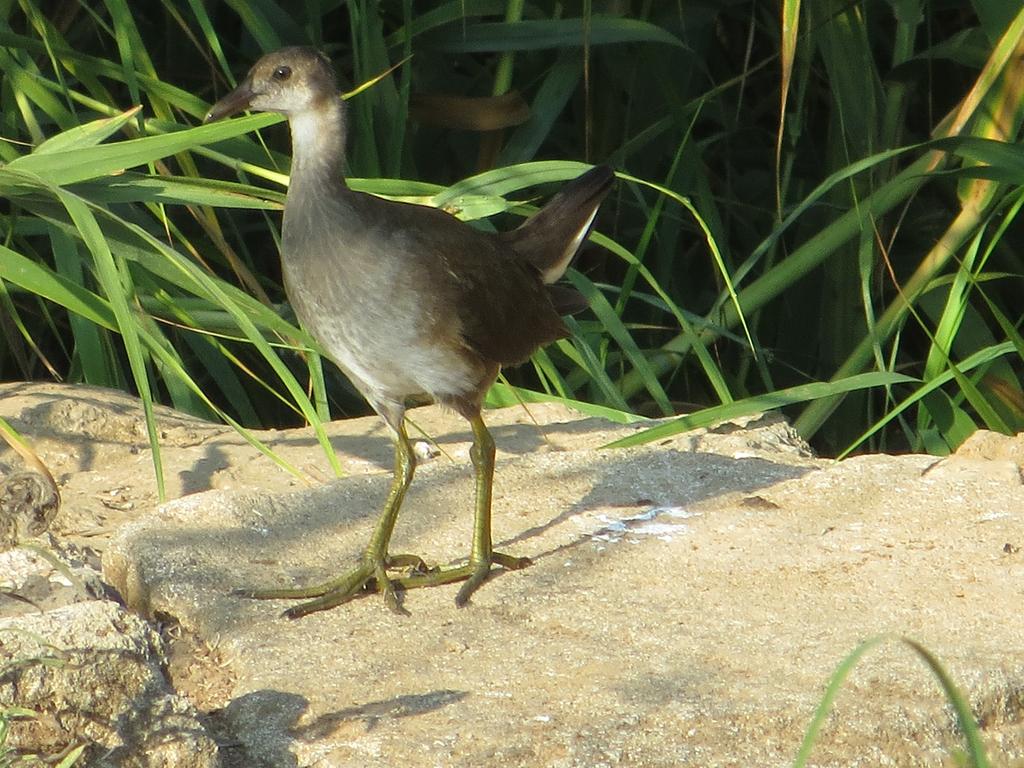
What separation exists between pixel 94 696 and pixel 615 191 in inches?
149

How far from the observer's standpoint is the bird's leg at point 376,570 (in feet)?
11.3

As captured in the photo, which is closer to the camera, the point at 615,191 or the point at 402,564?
the point at 402,564

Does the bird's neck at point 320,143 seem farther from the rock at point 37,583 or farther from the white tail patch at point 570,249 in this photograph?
the rock at point 37,583

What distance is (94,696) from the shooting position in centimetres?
243

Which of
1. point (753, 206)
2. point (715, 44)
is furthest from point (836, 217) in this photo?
point (715, 44)

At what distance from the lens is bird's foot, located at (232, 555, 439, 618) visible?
3.42m

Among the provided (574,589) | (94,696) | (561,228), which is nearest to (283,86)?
(561,228)

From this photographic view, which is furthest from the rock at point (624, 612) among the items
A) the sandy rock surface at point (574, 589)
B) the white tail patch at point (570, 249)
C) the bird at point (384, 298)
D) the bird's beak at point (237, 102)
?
the bird's beak at point (237, 102)

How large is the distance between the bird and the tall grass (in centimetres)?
16

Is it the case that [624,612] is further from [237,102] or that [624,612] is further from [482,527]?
[237,102]

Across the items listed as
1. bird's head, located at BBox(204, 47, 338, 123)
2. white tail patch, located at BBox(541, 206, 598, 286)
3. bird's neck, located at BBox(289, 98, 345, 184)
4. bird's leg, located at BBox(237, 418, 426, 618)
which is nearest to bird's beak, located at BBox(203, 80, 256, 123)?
bird's head, located at BBox(204, 47, 338, 123)

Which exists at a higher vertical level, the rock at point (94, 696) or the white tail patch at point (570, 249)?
the white tail patch at point (570, 249)

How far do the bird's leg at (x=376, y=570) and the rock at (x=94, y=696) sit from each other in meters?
0.85

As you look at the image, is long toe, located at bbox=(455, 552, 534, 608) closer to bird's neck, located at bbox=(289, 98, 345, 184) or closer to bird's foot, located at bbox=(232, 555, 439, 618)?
bird's foot, located at bbox=(232, 555, 439, 618)
